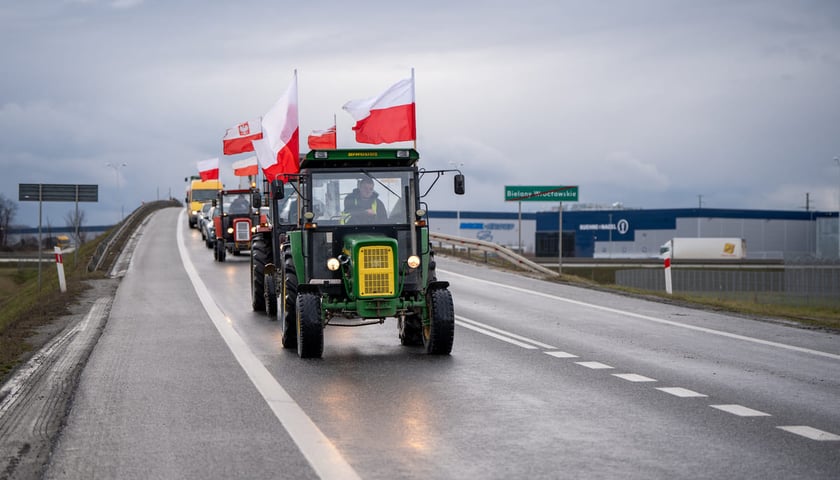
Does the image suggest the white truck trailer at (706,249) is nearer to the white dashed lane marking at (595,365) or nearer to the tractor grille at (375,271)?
the white dashed lane marking at (595,365)

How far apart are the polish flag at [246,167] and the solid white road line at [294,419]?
2145 centimetres

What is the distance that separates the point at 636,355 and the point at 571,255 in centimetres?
9334

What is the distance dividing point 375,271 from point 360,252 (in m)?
0.30

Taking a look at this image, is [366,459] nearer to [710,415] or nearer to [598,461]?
[598,461]

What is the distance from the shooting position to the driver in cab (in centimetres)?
1319

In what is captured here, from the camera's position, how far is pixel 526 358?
41.9 feet

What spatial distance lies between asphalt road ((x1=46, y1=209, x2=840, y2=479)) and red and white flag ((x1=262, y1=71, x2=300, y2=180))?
10.6 ft

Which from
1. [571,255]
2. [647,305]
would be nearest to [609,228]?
[571,255]

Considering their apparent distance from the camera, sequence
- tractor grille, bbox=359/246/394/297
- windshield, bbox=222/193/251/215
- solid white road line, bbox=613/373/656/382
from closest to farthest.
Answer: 1. solid white road line, bbox=613/373/656/382
2. tractor grille, bbox=359/246/394/297
3. windshield, bbox=222/193/251/215

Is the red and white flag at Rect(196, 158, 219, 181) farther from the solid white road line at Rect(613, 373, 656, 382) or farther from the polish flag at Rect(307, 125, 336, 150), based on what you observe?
the solid white road line at Rect(613, 373, 656, 382)

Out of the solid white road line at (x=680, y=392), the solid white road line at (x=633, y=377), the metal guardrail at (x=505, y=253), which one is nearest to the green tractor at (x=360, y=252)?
the solid white road line at (x=633, y=377)

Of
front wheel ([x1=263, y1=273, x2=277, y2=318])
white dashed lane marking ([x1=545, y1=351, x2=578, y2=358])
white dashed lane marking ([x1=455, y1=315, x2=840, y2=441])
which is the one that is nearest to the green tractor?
white dashed lane marking ([x1=545, y1=351, x2=578, y2=358])

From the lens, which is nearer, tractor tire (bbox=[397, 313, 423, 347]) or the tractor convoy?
the tractor convoy

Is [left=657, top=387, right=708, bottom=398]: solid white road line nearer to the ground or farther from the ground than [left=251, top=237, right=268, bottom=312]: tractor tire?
nearer to the ground
